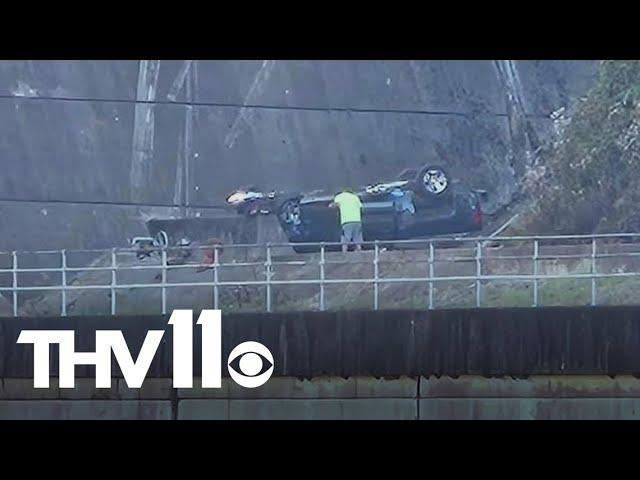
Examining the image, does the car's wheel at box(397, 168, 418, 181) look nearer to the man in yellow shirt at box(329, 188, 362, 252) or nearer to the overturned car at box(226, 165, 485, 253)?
the overturned car at box(226, 165, 485, 253)

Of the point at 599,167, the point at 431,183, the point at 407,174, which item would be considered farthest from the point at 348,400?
the point at 407,174

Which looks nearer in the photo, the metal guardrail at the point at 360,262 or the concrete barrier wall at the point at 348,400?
the concrete barrier wall at the point at 348,400

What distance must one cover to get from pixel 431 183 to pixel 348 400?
11.0 m

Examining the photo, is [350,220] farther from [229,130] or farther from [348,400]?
[348,400]

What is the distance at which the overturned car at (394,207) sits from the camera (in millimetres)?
26875

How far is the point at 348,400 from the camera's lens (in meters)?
16.9

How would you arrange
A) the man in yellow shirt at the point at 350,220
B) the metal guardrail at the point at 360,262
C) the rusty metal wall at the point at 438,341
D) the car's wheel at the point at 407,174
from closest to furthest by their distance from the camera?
1. the rusty metal wall at the point at 438,341
2. the metal guardrail at the point at 360,262
3. the man in yellow shirt at the point at 350,220
4. the car's wheel at the point at 407,174

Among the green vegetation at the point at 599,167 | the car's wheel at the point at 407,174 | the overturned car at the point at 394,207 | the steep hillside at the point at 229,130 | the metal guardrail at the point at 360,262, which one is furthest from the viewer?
the car's wheel at the point at 407,174

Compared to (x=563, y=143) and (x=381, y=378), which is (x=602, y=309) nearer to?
(x=381, y=378)

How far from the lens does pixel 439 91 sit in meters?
27.8

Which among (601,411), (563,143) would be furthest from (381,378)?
(563,143)

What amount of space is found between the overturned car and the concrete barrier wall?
9779 mm

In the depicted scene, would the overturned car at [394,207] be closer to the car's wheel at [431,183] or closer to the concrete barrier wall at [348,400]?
the car's wheel at [431,183]

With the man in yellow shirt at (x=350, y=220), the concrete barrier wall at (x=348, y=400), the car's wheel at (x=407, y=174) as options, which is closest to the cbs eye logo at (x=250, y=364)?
the concrete barrier wall at (x=348, y=400)
